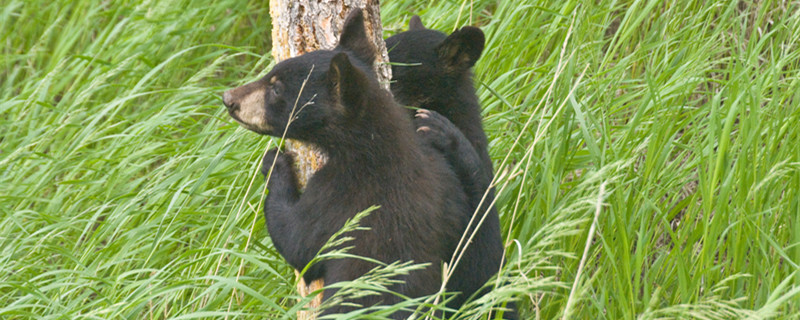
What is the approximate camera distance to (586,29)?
358cm

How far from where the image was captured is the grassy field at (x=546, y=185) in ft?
8.68

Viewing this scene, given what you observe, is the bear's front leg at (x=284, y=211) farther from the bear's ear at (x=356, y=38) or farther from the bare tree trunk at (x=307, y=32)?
the bear's ear at (x=356, y=38)

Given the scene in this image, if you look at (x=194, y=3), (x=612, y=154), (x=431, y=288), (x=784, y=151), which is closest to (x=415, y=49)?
(x=612, y=154)

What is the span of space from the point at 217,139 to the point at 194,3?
1.54 meters

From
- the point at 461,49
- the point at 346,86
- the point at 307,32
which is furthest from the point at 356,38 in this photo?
the point at 461,49

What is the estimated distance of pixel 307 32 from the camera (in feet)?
9.85

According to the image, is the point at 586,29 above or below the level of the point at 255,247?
above

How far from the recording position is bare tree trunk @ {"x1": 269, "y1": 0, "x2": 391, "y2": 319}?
2.96 metres

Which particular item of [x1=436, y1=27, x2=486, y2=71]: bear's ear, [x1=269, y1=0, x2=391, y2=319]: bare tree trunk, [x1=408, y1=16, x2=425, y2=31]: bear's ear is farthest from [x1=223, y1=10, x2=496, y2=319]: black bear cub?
[x1=408, y1=16, x2=425, y2=31]: bear's ear

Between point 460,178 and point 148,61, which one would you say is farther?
point 148,61

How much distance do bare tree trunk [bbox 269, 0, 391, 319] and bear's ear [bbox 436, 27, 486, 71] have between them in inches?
19.3

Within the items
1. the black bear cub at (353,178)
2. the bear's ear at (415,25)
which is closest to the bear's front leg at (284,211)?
the black bear cub at (353,178)

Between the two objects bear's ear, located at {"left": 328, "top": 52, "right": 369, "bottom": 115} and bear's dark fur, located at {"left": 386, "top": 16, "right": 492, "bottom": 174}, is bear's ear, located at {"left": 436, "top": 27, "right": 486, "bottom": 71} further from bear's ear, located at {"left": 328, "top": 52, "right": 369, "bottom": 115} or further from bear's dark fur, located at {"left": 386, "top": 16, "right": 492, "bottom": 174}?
bear's ear, located at {"left": 328, "top": 52, "right": 369, "bottom": 115}

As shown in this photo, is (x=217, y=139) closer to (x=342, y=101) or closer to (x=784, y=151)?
(x=342, y=101)
